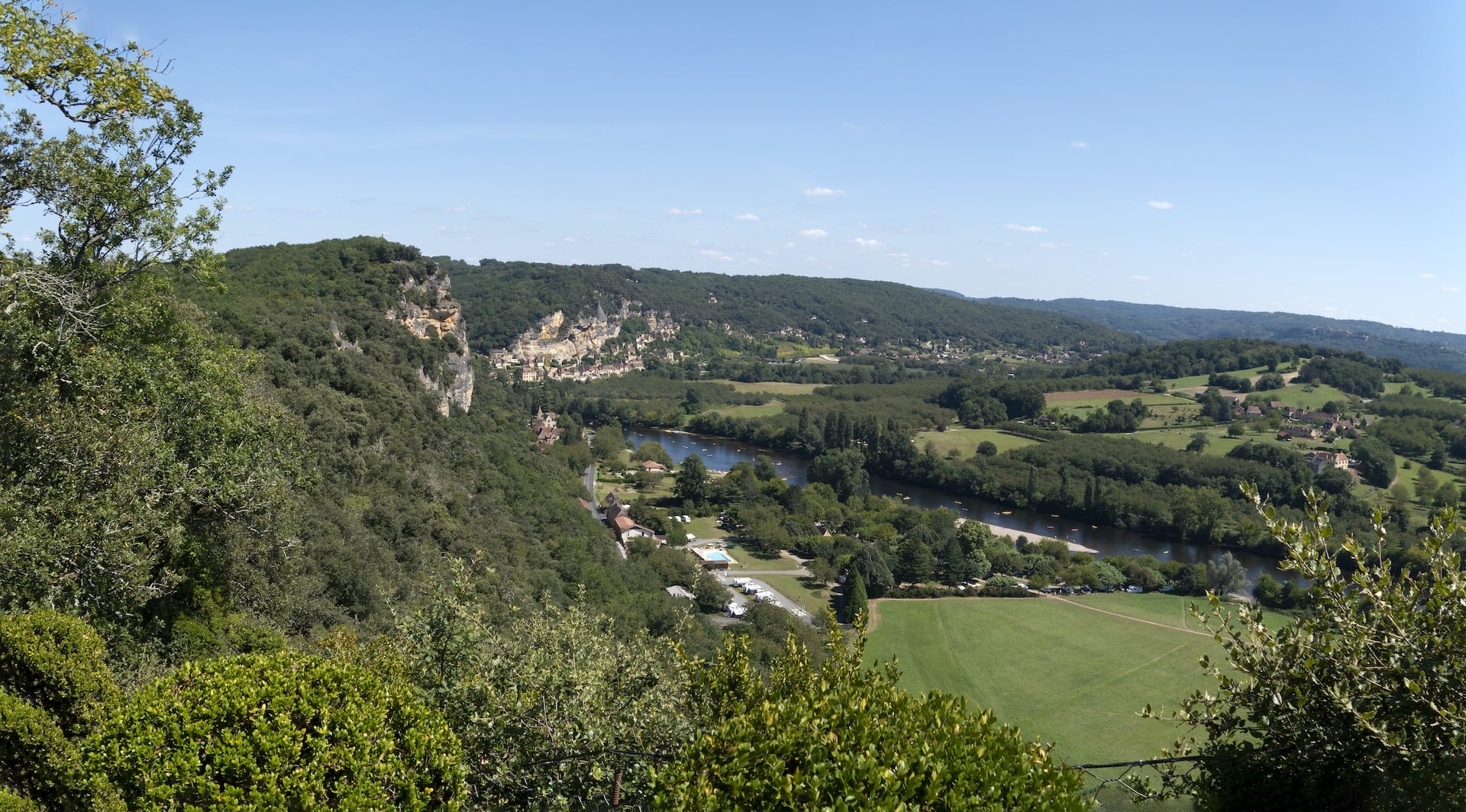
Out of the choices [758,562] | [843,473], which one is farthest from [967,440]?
[758,562]

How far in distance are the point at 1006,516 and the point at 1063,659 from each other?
33.8 metres

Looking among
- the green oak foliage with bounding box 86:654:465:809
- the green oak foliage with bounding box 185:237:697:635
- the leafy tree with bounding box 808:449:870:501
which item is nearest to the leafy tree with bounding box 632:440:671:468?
the leafy tree with bounding box 808:449:870:501

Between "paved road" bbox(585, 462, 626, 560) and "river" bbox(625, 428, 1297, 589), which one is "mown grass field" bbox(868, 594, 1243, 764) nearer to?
"river" bbox(625, 428, 1297, 589)

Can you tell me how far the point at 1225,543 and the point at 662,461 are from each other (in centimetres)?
5006

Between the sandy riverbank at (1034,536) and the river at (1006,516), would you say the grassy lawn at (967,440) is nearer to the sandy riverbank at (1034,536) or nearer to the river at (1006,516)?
the river at (1006,516)

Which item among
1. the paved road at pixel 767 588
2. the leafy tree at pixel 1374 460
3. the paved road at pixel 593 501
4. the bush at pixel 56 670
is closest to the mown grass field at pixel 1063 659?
the paved road at pixel 767 588

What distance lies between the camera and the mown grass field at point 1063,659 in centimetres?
2977

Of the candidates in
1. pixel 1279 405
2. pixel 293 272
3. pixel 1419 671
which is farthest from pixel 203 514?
pixel 1279 405

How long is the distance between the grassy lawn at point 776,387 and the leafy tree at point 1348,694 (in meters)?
124

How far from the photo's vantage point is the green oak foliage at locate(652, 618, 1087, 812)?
4883 mm

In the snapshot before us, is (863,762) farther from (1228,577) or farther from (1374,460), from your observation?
(1374,460)

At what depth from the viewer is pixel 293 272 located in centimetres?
4469

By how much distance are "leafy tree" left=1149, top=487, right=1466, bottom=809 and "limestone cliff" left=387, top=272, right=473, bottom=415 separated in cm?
4164

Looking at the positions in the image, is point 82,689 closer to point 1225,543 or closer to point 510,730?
point 510,730
